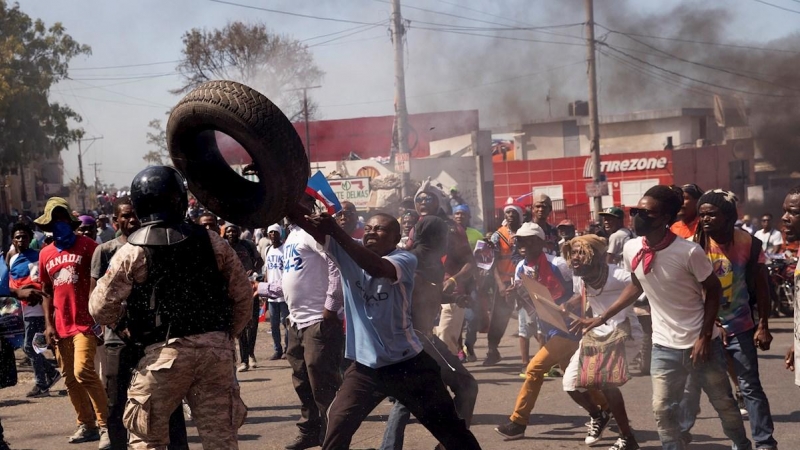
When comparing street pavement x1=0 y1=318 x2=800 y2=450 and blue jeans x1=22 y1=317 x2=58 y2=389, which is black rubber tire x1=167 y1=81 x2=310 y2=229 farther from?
blue jeans x1=22 y1=317 x2=58 y2=389

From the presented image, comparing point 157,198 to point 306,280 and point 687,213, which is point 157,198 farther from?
point 687,213

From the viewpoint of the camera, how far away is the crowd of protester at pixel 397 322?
4.31 metres

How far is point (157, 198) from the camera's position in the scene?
14.3 ft

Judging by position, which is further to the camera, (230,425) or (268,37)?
(268,37)

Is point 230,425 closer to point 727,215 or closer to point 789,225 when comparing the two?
point 789,225

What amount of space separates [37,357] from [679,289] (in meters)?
7.01

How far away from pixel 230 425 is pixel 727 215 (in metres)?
3.46

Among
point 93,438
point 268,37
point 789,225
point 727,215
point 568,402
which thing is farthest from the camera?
point 268,37

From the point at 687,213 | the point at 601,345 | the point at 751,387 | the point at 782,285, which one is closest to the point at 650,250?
the point at 751,387

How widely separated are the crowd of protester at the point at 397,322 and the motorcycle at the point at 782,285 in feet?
22.1

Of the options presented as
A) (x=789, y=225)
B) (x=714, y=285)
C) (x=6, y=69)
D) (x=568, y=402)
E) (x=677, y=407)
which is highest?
(x=6, y=69)

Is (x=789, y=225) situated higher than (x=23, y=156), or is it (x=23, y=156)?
(x=23, y=156)

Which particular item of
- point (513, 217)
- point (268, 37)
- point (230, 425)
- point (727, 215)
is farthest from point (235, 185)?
point (268, 37)

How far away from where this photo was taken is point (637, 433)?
712cm
